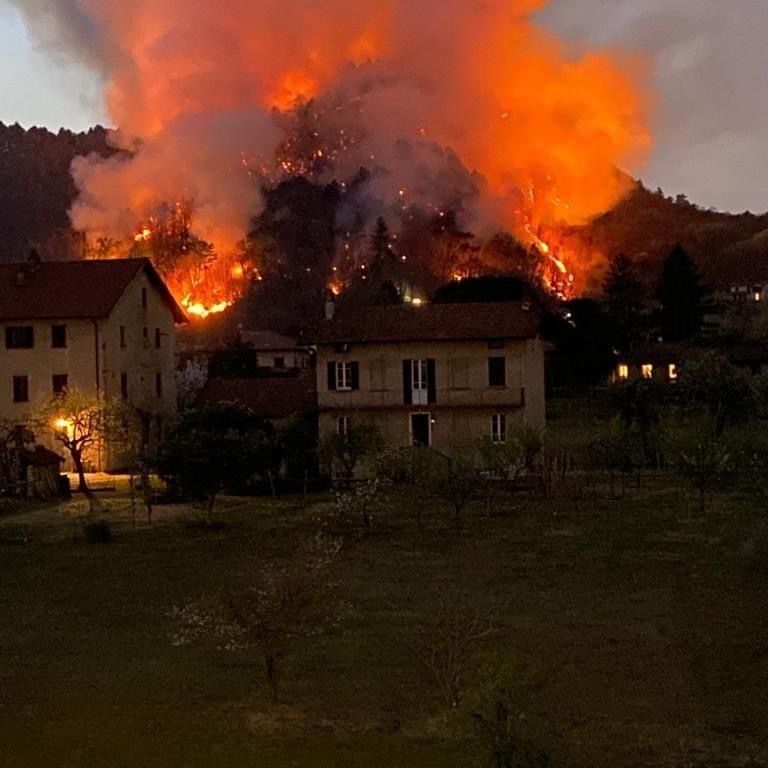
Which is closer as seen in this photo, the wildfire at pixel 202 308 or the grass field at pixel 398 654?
the grass field at pixel 398 654

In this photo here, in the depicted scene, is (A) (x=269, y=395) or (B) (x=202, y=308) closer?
(A) (x=269, y=395)

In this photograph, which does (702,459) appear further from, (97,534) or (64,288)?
(64,288)

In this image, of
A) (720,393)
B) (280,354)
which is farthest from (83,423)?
(280,354)

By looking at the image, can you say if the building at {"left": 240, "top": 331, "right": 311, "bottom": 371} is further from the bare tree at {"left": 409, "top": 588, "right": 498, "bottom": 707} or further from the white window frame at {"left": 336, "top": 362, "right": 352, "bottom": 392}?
the bare tree at {"left": 409, "top": 588, "right": 498, "bottom": 707}

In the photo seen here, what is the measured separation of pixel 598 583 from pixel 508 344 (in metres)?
22.2

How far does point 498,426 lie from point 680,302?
50594mm

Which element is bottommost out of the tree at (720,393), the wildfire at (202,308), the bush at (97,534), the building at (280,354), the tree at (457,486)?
the bush at (97,534)

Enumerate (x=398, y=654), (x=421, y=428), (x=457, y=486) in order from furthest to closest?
(x=421, y=428) → (x=457, y=486) → (x=398, y=654)

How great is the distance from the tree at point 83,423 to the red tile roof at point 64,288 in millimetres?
5722

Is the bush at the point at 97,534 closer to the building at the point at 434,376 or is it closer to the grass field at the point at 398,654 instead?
the grass field at the point at 398,654

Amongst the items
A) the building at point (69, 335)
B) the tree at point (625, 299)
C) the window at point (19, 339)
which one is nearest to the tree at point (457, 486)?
the building at point (69, 335)

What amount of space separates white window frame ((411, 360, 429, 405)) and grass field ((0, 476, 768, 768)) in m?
14.2

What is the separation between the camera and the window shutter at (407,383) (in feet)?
141

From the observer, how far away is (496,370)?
141 feet
